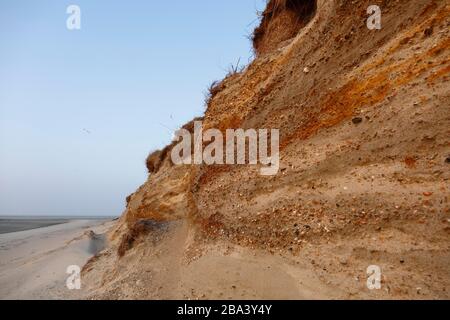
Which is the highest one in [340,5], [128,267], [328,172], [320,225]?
[340,5]

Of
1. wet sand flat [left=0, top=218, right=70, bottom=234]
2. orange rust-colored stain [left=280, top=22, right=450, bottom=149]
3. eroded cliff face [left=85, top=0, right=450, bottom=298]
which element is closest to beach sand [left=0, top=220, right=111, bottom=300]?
eroded cliff face [left=85, top=0, right=450, bottom=298]

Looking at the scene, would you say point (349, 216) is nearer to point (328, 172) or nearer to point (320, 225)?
point (320, 225)

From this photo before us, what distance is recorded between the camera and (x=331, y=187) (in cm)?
652

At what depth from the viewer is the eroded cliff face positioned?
5.46m

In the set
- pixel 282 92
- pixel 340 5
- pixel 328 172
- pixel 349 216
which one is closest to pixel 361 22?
pixel 340 5

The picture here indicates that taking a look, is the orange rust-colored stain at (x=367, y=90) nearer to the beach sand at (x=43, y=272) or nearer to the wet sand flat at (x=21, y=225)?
the beach sand at (x=43, y=272)

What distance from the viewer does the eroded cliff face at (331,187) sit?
546 cm

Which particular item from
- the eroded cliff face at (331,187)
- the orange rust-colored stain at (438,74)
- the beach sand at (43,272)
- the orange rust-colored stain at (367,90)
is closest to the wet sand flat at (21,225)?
the beach sand at (43,272)

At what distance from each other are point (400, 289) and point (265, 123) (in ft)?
14.6

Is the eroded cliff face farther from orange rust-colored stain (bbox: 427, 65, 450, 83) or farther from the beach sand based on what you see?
the beach sand

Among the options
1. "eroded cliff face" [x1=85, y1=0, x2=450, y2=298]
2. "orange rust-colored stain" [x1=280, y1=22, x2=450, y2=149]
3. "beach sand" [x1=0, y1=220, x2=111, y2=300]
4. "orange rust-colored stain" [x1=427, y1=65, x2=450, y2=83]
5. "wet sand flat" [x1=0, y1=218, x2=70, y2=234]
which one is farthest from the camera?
"wet sand flat" [x1=0, y1=218, x2=70, y2=234]

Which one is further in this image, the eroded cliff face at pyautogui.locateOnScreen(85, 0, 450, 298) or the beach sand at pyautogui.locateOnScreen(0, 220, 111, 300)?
the beach sand at pyautogui.locateOnScreen(0, 220, 111, 300)
